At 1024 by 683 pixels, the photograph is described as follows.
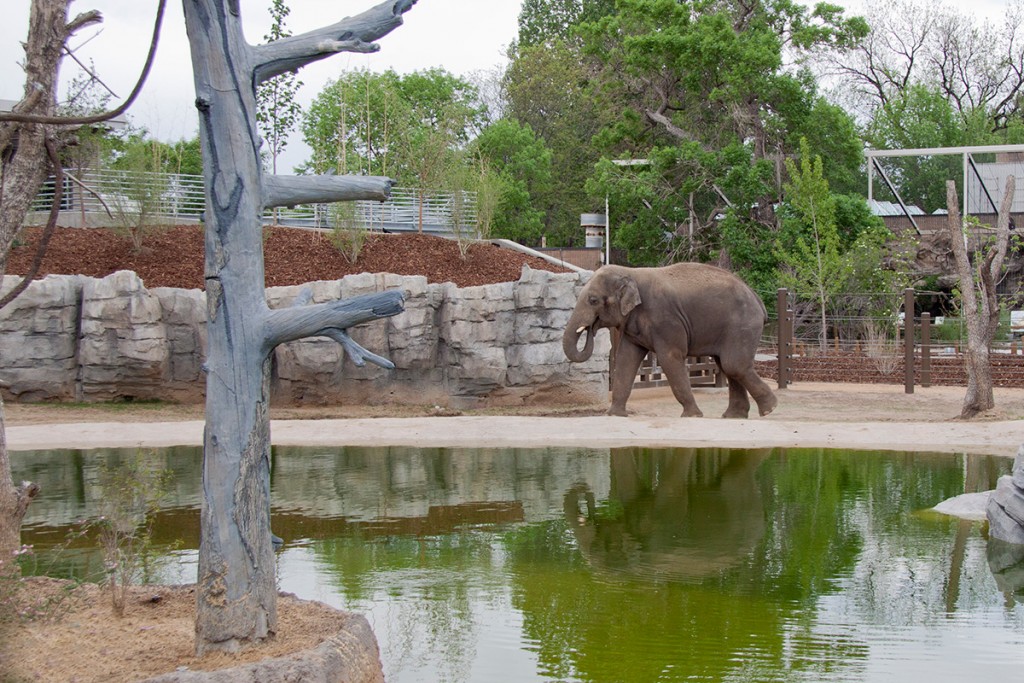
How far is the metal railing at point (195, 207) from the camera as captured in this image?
851 inches

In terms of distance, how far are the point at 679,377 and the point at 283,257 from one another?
9.03 meters

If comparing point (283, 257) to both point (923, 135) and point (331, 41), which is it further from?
point (923, 135)

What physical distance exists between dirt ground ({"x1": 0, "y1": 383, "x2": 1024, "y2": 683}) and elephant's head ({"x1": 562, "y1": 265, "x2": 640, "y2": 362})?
125 centimetres

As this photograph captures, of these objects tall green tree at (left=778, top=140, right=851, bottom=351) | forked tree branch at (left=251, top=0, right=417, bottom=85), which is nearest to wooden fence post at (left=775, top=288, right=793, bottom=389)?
tall green tree at (left=778, top=140, right=851, bottom=351)

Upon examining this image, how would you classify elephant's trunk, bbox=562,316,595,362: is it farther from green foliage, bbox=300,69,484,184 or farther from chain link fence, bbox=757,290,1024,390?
green foliage, bbox=300,69,484,184

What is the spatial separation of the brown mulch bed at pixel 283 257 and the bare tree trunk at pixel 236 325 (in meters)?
14.8

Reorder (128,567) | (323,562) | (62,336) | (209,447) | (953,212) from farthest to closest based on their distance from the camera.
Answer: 1. (62,336)
2. (953,212)
3. (323,562)
4. (128,567)
5. (209,447)

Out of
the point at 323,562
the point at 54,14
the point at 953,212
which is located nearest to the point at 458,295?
the point at 953,212

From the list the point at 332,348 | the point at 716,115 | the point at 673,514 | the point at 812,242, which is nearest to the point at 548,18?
the point at 716,115

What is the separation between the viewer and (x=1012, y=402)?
17.5 meters

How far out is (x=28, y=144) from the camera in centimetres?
601

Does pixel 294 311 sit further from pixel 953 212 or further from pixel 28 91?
pixel 953 212

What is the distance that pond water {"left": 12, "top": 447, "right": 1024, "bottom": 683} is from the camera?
6242mm

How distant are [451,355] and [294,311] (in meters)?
12.8
